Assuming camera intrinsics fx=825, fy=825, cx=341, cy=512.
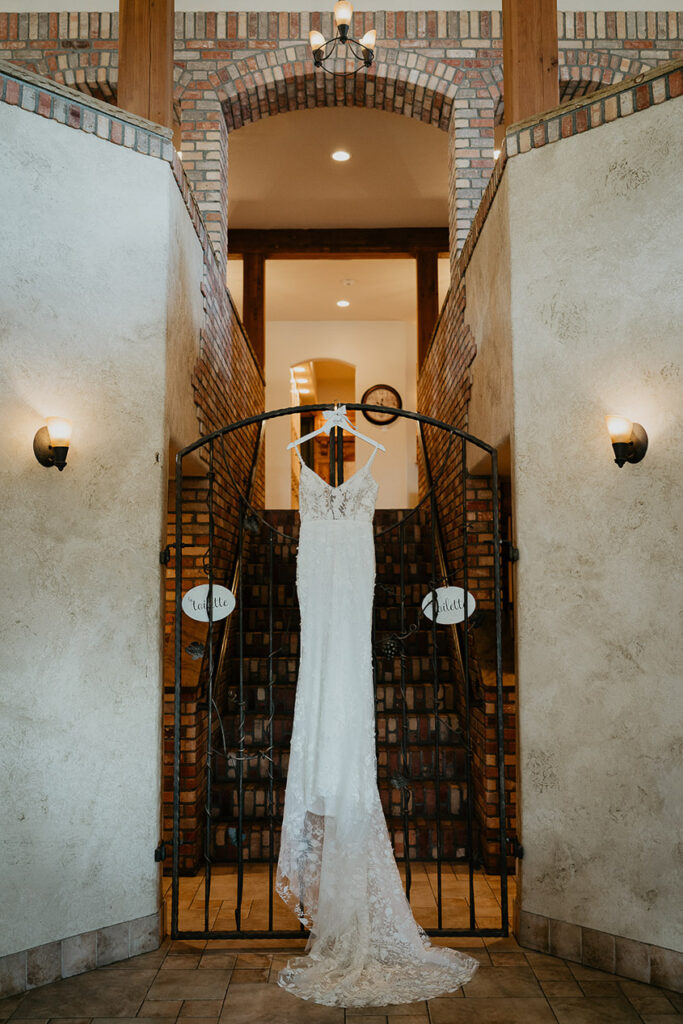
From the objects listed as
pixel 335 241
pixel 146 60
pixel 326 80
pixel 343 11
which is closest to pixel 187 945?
pixel 146 60

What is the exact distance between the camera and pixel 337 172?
838 cm

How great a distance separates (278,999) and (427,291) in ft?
26.2

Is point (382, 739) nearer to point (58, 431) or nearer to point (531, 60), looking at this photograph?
point (58, 431)

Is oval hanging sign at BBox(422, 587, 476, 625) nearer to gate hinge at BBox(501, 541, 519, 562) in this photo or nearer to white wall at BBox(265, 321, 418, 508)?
gate hinge at BBox(501, 541, 519, 562)

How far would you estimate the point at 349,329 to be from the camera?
12.5 m

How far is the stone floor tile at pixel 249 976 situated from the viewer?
3383mm

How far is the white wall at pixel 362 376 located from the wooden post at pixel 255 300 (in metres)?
2.35

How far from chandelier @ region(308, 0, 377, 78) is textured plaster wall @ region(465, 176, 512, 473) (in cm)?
169

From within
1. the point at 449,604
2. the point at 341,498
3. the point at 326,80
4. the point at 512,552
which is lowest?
the point at 449,604

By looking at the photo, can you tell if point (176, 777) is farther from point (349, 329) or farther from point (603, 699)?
point (349, 329)

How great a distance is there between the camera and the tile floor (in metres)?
3.07

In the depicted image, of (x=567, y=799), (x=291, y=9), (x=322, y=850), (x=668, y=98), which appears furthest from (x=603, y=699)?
(x=291, y=9)

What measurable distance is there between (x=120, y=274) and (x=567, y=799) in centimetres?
312

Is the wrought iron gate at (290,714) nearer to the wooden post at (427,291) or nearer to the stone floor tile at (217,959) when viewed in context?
the stone floor tile at (217,959)
